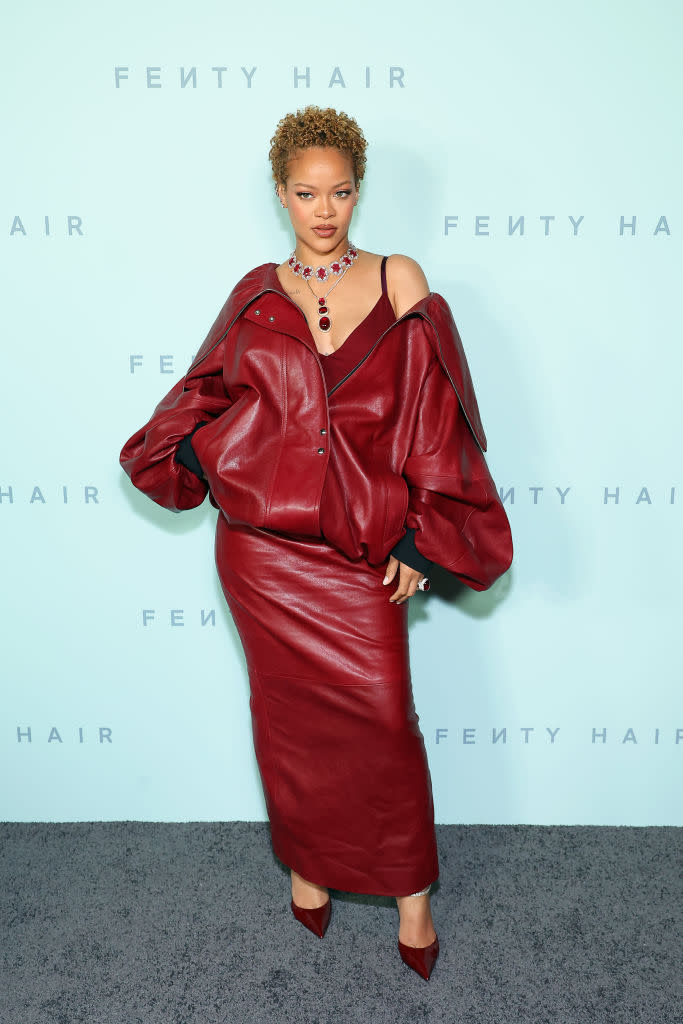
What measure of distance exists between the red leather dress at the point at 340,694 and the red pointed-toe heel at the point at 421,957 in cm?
14

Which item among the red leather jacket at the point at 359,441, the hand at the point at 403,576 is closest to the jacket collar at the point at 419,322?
the red leather jacket at the point at 359,441

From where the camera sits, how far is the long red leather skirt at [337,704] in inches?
75.2

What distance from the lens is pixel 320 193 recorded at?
178 centimetres

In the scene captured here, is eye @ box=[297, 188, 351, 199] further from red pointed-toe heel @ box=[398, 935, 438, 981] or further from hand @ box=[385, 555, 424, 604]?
red pointed-toe heel @ box=[398, 935, 438, 981]

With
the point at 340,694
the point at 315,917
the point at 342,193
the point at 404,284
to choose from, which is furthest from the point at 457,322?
the point at 315,917

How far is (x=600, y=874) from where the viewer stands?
2.31 m

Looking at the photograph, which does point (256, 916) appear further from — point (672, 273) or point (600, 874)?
point (672, 273)

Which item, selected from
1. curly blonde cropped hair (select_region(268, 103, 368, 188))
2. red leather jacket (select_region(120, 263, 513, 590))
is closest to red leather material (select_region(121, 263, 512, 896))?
red leather jacket (select_region(120, 263, 513, 590))

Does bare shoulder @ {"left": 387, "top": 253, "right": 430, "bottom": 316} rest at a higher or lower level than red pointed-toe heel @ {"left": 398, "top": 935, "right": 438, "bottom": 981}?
higher

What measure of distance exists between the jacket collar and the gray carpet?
3.59 feet

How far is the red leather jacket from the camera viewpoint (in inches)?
70.8

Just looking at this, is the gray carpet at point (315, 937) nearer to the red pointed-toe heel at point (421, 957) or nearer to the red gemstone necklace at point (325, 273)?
the red pointed-toe heel at point (421, 957)

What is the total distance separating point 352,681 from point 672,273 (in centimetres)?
120

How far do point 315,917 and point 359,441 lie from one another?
3.58ft
